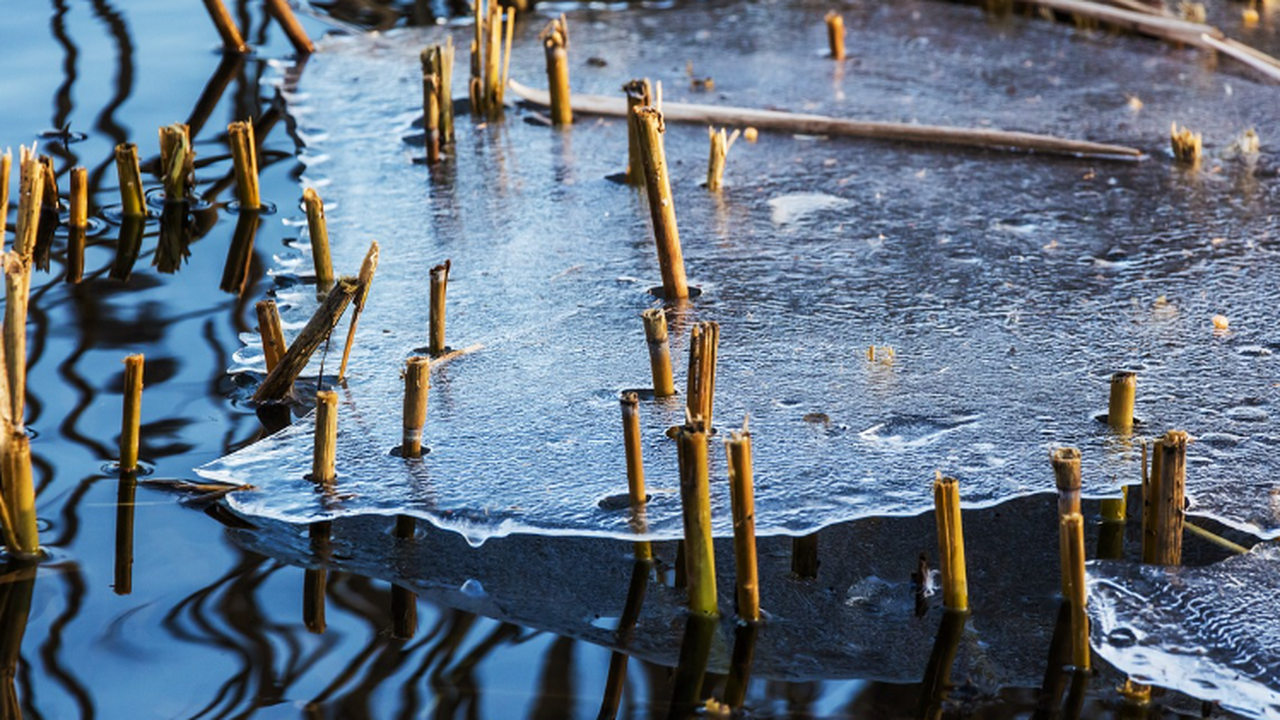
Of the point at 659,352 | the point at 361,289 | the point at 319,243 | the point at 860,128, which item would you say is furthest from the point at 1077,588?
the point at 860,128

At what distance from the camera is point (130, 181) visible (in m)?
3.67

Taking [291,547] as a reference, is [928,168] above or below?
above

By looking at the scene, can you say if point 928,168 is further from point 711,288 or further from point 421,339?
point 421,339

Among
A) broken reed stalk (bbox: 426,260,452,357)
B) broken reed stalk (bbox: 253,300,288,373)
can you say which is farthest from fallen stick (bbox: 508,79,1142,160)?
broken reed stalk (bbox: 253,300,288,373)

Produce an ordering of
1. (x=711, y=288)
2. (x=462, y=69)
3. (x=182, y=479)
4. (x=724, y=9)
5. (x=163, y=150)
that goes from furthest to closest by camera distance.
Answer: (x=724, y=9)
(x=462, y=69)
(x=163, y=150)
(x=711, y=288)
(x=182, y=479)

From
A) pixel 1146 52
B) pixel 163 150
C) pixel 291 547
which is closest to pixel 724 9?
pixel 1146 52

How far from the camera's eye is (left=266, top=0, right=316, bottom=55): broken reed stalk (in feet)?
16.4

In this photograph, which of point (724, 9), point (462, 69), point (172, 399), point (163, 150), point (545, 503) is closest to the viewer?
point (545, 503)

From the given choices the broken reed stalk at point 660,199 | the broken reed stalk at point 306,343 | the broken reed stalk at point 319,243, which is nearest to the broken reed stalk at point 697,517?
the broken reed stalk at point 306,343

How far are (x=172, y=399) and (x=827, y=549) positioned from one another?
1368mm

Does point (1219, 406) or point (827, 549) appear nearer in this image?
point (827, 549)

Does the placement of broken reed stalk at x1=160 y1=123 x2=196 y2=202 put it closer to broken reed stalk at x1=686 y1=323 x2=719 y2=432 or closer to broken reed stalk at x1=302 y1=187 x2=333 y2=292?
broken reed stalk at x1=302 y1=187 x2=333 y2=292

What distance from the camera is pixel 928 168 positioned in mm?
3912

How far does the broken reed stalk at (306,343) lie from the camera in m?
2.51
